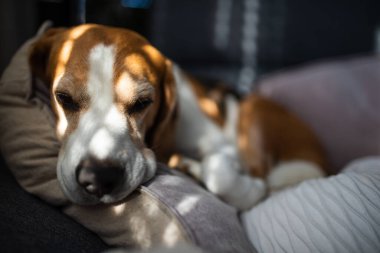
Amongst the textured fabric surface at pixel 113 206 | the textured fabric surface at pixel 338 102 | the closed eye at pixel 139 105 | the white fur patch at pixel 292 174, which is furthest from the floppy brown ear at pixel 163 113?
the textured fabric surface at pixel 338 102

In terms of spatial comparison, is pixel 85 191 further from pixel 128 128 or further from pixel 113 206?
pixel 128 128

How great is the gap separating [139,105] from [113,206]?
0.38 metres

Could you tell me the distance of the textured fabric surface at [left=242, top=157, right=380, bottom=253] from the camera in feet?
4.06

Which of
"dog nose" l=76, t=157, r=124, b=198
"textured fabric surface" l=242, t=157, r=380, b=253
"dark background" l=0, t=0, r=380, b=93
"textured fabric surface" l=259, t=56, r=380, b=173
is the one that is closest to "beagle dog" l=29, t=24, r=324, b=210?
"dog nose" l=76, t=157, r=124, b=198

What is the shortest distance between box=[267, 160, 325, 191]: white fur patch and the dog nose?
97 cm

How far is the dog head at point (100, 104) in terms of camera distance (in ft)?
4.06

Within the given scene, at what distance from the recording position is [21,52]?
157cm

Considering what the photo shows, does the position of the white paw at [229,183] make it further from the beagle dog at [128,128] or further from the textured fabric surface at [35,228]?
the textured fabric surface at [35,228]

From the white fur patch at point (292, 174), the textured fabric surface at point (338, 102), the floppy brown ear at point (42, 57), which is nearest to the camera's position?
the floppy brown ear at point (42, 57)

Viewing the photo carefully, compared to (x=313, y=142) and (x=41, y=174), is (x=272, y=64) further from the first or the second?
(x=41, y=174)

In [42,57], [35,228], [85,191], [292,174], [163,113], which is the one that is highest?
[42,57]

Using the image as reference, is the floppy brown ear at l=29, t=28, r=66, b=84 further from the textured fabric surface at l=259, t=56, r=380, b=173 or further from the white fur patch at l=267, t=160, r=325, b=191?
the textured fabric surface at l=259, t=56, r=380, b=173

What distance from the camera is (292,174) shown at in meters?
2.04

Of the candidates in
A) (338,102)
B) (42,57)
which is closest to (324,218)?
(42,57)
